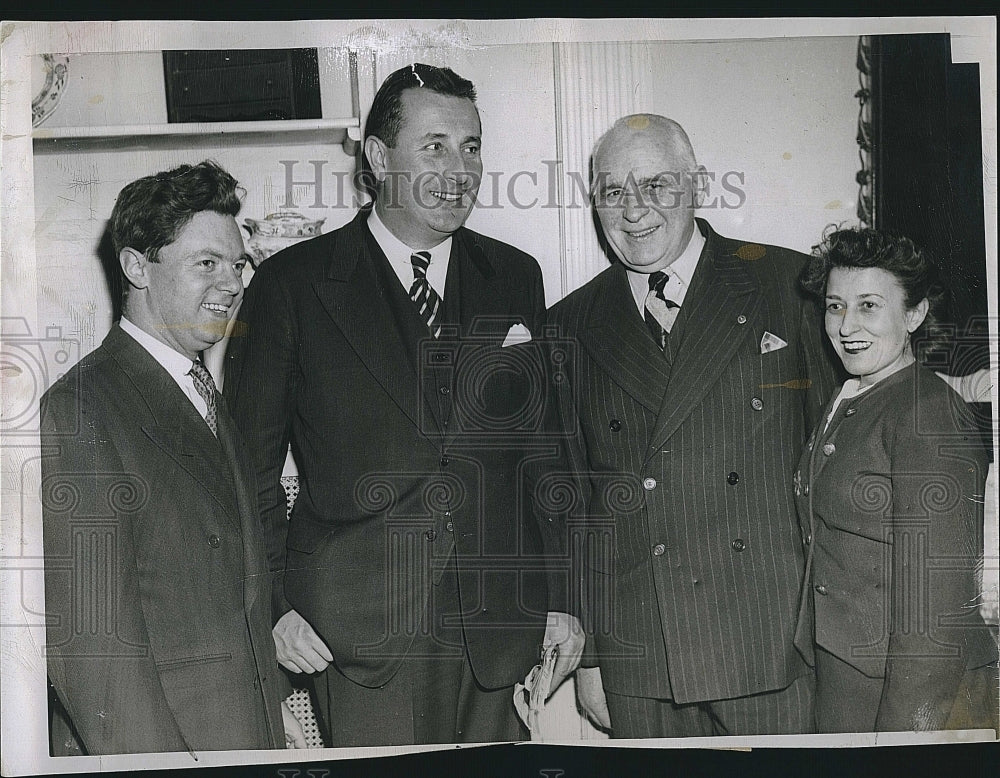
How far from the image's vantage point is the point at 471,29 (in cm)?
205

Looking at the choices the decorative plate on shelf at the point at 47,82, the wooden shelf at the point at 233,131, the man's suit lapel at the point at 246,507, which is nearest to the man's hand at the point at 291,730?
the man's suit lapel at the point at 246,507

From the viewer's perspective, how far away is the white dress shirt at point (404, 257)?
6.62 feet

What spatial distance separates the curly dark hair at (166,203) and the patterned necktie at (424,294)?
43 cm

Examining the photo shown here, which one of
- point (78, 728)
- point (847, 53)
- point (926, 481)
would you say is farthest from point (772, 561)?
point (78, 728)

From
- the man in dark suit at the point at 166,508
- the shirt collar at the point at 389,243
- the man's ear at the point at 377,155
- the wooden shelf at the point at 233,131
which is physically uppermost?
the wooden shelf at the point at 233,131

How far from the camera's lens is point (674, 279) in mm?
2033

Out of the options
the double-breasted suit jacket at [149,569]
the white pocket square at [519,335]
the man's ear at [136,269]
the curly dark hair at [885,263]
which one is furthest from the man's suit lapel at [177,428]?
the curly dark hair at [885,263]

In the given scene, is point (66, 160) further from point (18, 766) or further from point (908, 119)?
point (908, 119)

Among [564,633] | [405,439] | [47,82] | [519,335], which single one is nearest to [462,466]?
[405,439]

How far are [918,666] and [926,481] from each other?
0.43 meters

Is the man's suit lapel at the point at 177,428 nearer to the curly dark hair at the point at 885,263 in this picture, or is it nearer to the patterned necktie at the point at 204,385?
the patterned necktie at the point at 204,385

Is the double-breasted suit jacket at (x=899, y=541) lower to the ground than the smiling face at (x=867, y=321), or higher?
lower

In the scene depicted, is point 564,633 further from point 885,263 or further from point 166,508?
point 885,263

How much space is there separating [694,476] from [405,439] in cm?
65
